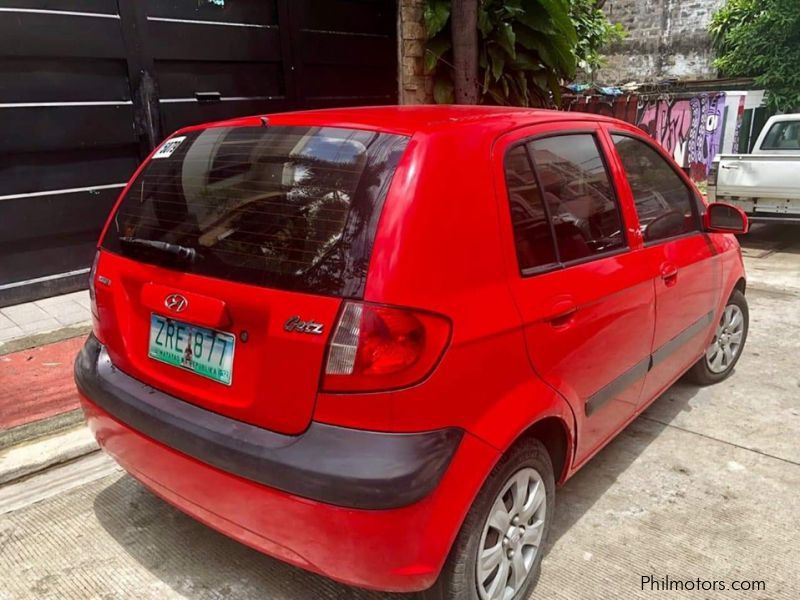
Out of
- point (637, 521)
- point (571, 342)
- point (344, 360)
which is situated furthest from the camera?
point (637, 521)

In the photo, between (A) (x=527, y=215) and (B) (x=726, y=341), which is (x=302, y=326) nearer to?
(A) (x=527, y=215)

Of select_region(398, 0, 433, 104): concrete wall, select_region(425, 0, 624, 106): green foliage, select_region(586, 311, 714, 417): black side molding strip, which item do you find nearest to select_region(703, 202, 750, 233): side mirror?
select_region(586, 311, 714, 417): black side molding strip

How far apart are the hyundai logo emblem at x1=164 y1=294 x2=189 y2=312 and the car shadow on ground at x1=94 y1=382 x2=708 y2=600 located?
106 centimetres

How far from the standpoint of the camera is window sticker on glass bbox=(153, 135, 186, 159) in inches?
101

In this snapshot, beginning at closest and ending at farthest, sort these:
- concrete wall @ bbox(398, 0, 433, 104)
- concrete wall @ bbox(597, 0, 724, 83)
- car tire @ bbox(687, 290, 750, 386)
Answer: car tire @ bbox(687, 290, 750, 386) → concrete wall @ bbox(398, 0, 433, 104) → concrete wall @ bbox(597, 0, 724, 83)

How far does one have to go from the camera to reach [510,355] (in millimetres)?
2021

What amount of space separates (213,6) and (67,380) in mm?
3865

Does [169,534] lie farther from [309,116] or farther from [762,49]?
[762,49]

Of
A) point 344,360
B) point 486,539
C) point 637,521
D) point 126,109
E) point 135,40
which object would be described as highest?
point 135,40

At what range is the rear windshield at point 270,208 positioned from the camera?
1873 millimetres

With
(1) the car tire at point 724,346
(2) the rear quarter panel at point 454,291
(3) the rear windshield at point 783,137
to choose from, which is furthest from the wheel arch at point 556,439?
(3) the rear windshield at point 783,137

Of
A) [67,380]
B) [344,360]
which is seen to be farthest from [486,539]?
[67,380]

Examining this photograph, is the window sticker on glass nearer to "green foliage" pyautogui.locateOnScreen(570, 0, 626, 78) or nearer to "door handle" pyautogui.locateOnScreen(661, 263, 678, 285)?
"door handle" pyautogui.locateOnScreen(661, 263, 678, 285)

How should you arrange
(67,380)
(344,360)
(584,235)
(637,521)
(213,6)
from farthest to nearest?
(213,6)
(67,380)
(637,521)
(584,235)
(344,360)
